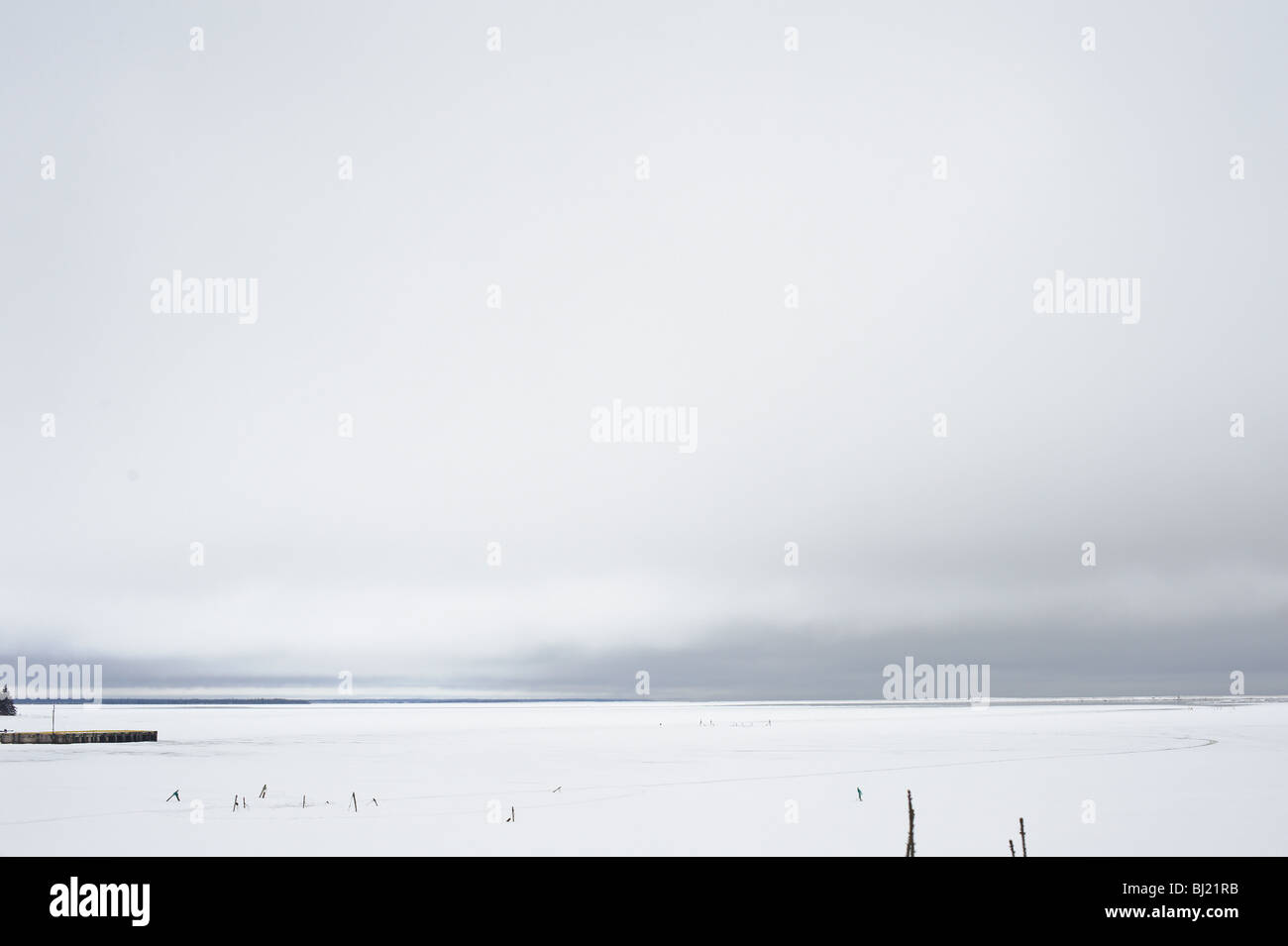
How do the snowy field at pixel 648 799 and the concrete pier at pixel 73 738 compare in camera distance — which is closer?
the snowy field at pixel 648 799

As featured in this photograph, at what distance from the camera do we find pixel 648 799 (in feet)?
141

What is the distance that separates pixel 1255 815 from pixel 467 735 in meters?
78.5

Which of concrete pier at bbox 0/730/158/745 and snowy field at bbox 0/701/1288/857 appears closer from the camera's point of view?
snowy field at bbox 0/701/1288/857

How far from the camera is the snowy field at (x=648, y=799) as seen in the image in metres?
32.2

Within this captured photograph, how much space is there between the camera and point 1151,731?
101062 millimetres

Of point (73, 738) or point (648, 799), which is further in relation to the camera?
point (73, 738)

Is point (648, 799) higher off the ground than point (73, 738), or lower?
higher

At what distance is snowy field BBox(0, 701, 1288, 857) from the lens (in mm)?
32188
